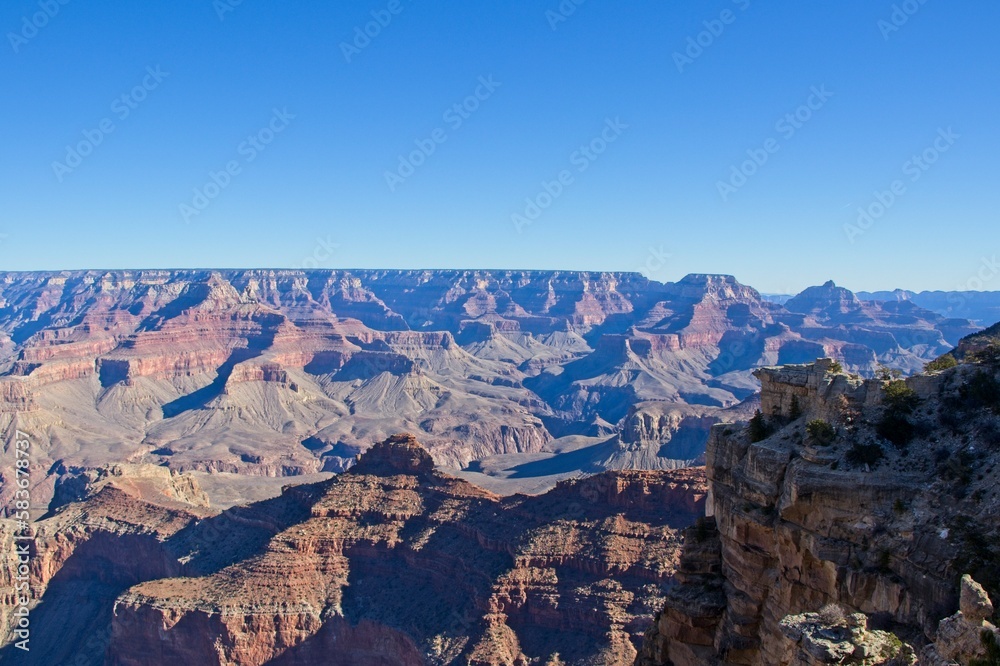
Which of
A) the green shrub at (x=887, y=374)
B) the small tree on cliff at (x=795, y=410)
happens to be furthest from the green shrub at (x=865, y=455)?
the small tree on cliff at (x=795, y=410)

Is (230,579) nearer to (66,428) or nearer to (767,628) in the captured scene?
(767,628)

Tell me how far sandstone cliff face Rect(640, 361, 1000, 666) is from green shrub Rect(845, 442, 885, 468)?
0.09ft

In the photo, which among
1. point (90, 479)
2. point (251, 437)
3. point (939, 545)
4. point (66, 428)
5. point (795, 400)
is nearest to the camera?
point (939, 545)

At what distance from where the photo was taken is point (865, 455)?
768 inches

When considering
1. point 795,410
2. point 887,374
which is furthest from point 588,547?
point 887,374

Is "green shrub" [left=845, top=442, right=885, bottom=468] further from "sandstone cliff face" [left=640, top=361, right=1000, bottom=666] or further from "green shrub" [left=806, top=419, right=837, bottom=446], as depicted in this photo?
"green shrub" [left=806, top=419, right=837, bottom=446]

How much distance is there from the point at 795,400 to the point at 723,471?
319 centimetres

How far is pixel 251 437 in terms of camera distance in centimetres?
18475

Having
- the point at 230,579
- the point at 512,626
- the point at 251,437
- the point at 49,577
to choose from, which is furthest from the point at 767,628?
the point at 251,437

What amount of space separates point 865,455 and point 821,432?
4.78 feet

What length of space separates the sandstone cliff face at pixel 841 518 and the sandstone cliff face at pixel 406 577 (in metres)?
30.7

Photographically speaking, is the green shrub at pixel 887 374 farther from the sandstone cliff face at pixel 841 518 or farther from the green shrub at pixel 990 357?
the green shrub at pixel 990 357

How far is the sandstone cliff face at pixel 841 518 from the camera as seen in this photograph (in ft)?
54.7

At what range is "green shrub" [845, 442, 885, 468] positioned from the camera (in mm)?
19391
